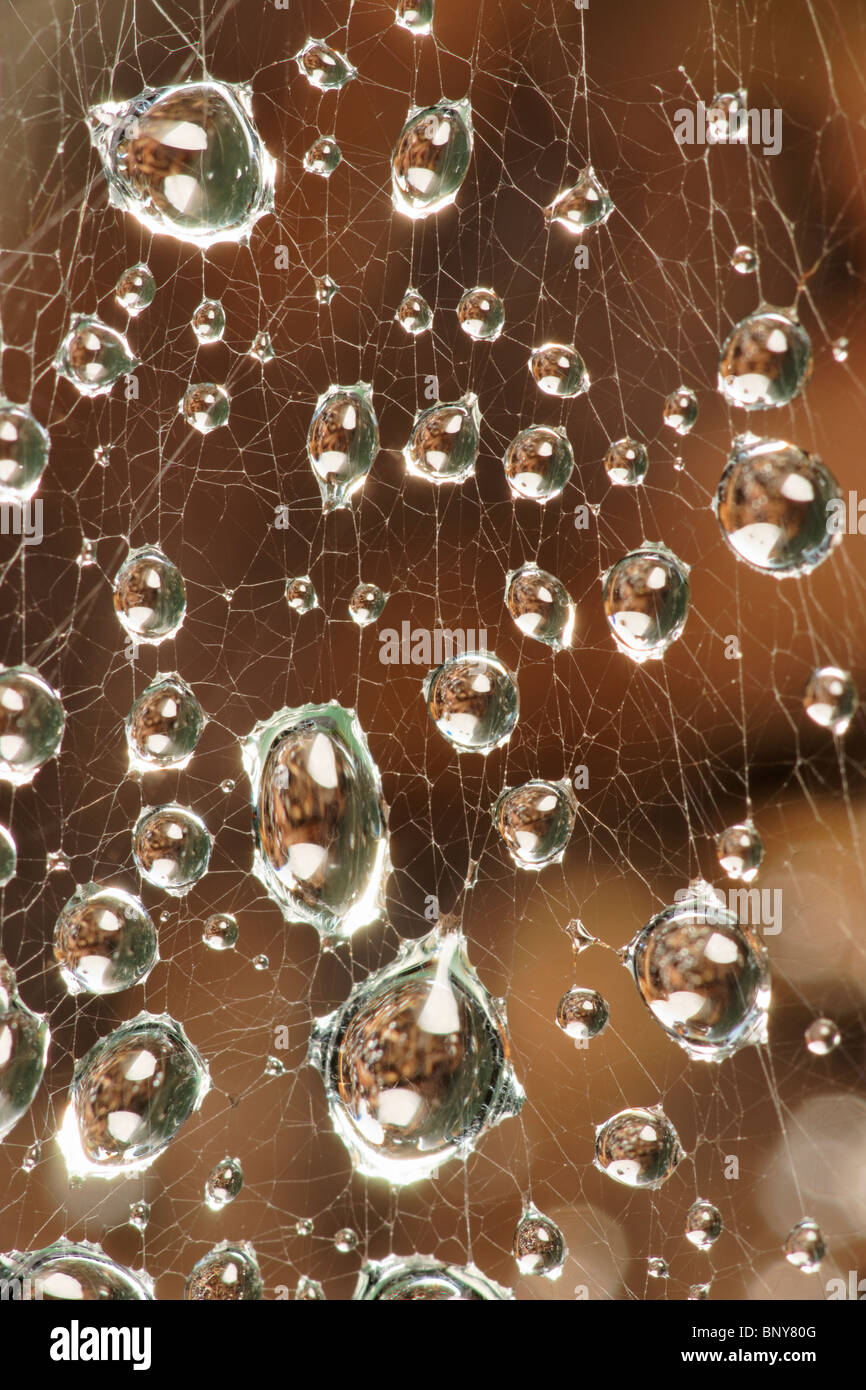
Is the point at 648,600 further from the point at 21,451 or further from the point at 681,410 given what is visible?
the point at 21,451

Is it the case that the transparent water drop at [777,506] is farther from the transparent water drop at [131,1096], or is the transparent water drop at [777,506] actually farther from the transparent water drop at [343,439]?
the transparent water drop at [131,1096]

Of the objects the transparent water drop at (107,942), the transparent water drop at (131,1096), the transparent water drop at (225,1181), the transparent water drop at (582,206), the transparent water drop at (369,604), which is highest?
the transparent water drop at (582,206)

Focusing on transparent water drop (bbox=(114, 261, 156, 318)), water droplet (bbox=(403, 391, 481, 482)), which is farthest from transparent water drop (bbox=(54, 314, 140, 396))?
water droplet (bbox=(403, 391, 481, 482))

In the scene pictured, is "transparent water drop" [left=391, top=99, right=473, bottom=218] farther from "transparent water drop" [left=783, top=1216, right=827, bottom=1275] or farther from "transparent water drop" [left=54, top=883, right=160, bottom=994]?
"transparent water drop" [left=783, top=1216, right=827, bottom=1275]

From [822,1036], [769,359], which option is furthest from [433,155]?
[822,1036]

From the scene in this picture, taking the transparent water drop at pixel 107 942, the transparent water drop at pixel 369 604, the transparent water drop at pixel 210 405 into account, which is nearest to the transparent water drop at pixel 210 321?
the transparent water drop at pixel 210 405

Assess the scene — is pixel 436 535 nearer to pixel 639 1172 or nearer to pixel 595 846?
pixel 595 846
